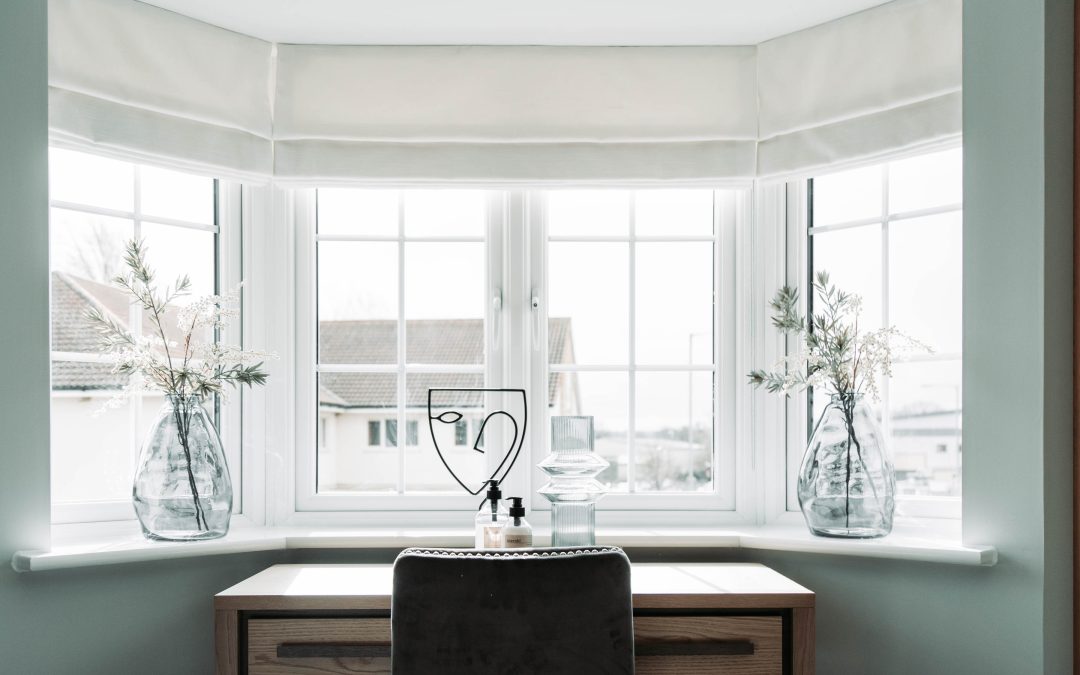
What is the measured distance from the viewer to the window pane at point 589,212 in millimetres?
2605

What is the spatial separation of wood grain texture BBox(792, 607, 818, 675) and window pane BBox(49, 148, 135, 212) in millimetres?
2005

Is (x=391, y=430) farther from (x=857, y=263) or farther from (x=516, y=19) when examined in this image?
(x=857, y=263)

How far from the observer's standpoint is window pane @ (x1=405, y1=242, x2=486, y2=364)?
102 inches

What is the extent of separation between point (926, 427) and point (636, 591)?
0.98 meters

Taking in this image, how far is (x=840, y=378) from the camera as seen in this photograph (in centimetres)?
226

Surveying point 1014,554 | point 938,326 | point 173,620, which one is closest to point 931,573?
point 1014,554

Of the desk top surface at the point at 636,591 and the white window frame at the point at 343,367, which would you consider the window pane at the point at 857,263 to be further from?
the white window frame at the point at 343,367

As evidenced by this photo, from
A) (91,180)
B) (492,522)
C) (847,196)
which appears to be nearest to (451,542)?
(492,522)

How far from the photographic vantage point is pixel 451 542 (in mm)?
2312

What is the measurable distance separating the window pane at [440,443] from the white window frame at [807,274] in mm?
874

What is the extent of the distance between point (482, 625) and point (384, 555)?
0.83 m

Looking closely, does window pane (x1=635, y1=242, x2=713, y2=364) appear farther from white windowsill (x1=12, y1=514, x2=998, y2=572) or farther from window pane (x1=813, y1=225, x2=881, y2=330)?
white windowsill (x1=12, y1=514, x2=998, y2=572)

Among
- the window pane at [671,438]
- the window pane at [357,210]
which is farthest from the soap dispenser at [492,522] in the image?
the window pane at [357,210]

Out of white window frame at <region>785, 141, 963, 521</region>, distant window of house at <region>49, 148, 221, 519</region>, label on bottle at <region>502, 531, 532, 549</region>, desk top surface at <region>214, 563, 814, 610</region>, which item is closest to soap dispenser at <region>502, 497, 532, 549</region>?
label on bottle at <region>502, 531, 532, 549</region>
